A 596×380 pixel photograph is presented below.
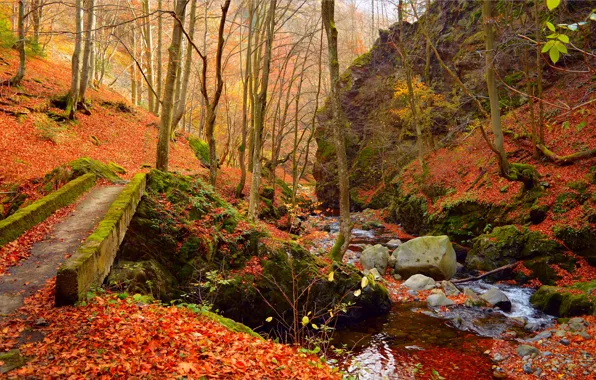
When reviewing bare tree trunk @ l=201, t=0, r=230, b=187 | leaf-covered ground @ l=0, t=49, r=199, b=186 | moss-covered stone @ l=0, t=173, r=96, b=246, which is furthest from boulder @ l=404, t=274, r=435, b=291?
leaf-covered ground @ l=0, t=49, r=199, b=186

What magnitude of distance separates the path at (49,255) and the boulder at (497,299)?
10219 millimetres

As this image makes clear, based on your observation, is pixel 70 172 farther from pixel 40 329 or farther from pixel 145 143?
pixel 145 143

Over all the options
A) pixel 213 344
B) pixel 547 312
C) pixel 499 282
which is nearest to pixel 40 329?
pixel 213 344

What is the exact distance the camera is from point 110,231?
6027 mm

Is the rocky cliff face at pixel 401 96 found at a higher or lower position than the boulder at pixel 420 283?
higher

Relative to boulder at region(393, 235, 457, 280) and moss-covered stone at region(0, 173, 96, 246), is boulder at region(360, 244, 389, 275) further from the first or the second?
moss-covered stone at region(0, 173, 96, 246)

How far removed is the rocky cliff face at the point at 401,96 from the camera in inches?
864

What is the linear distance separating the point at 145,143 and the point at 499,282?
1793 cm

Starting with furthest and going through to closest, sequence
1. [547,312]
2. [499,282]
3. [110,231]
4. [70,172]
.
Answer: [499,282]
[70,172]
[547,312]
[110,231]

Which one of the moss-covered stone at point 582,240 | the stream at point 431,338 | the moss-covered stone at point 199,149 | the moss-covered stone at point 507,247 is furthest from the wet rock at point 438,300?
the moss-covered stone at point 199,149

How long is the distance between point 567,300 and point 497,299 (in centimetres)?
161

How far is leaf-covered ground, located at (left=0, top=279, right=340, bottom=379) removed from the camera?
11.6 ft

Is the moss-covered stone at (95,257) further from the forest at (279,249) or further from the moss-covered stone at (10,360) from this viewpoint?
the moss-covered stone at (10,360)

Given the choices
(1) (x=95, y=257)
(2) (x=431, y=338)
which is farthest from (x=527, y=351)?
(1) (x=95, y=257)
